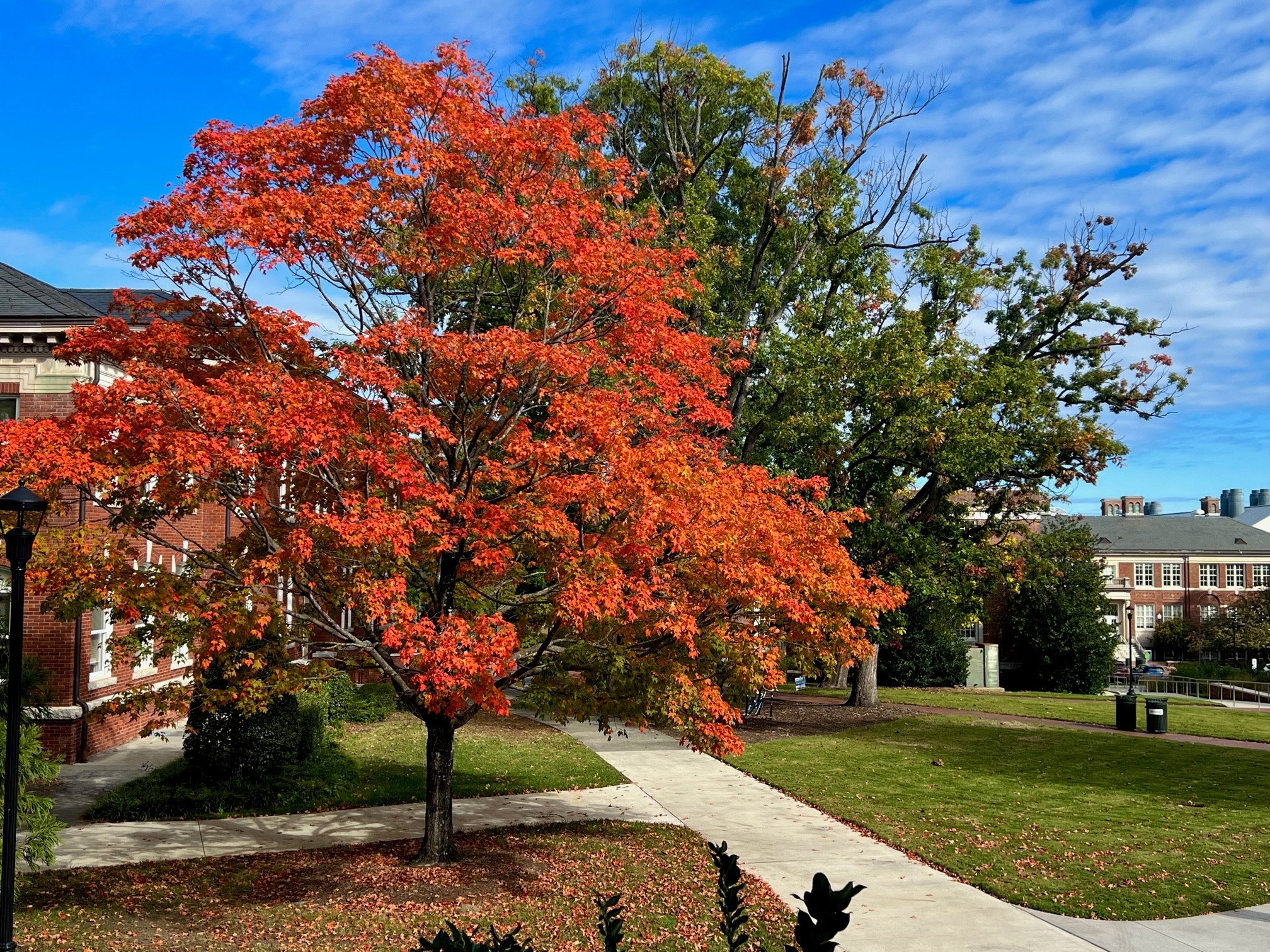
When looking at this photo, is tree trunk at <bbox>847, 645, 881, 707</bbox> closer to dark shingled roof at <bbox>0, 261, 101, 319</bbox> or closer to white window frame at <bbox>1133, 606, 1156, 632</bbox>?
dark shingled roof at <bbox>0, 261, 101, 319</bbox>

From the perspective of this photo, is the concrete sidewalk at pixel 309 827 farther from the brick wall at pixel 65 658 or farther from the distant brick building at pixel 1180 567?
the distant brick building at pixel 1180 567

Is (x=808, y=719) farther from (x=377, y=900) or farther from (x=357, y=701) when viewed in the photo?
(x=377, y=900)

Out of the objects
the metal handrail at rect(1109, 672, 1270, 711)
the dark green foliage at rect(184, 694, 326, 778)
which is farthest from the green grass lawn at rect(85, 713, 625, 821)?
the metal handrail at rect(1109, 672, 1270, 711)

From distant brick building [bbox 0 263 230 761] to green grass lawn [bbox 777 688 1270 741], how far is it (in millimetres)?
23259

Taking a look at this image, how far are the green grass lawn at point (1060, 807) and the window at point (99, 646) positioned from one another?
13.7 meters

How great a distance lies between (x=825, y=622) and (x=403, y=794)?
8.35 m

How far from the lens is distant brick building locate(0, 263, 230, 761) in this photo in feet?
62.2

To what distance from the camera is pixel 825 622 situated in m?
11.8

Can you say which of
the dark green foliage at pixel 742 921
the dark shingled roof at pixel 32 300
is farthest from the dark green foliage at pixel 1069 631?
the dark green foliage at pixel 742 921

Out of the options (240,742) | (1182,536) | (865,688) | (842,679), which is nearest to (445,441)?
(240,742)

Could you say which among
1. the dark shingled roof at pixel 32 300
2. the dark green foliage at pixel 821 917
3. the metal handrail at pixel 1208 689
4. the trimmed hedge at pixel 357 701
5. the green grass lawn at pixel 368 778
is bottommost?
the metal handrail at pixel 1208 689

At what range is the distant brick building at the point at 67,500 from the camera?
62.2 ft

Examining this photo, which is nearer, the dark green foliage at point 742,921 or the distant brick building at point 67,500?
the dark green foliage at point 742,921

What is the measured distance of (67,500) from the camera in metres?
18.2
